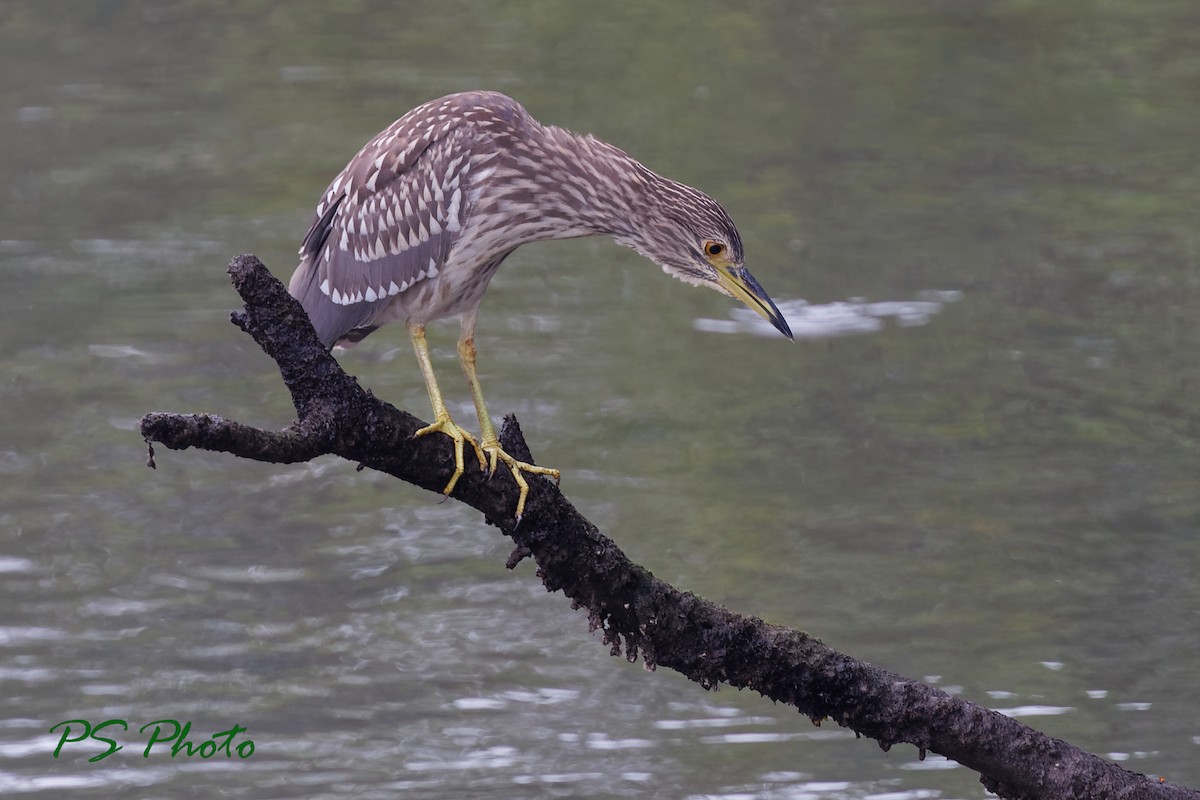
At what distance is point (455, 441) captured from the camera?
4168mm

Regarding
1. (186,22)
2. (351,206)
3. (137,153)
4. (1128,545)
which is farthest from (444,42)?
(351,206)

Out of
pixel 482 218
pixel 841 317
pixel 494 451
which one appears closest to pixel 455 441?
pixel 494 451

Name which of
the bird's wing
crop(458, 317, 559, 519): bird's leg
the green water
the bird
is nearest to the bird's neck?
the bird

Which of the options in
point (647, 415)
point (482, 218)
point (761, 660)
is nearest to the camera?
point (761, 660)

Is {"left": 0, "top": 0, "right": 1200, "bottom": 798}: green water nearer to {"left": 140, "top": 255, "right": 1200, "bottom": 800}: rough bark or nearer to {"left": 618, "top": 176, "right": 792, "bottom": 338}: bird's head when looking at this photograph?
{"left": 140, "top": 255, "right": 1200, "bottom": 800}: rough bark

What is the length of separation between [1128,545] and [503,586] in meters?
3.11

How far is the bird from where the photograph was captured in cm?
489

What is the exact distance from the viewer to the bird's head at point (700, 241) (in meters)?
4.89

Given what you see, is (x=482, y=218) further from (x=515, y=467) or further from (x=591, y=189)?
(x=515, y=467)

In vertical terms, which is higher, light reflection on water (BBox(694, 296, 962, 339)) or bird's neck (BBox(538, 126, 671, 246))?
light reflection on water (BBox(694, 296, 962, 339))

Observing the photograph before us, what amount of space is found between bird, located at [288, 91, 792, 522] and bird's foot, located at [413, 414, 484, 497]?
503 millimetres

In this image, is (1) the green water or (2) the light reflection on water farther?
(2) the light reflection on water

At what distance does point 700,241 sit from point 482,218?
2.12 feet

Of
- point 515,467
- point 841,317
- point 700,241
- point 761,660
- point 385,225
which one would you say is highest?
point 841,317
